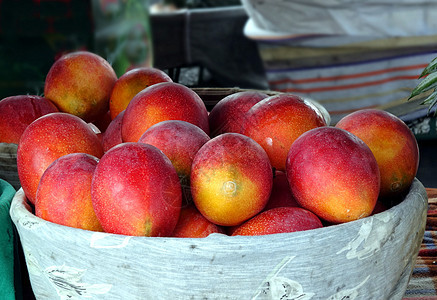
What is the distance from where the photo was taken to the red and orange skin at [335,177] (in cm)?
52

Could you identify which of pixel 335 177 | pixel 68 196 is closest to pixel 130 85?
pixel 68 196

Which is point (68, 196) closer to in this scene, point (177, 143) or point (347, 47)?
point (177, 143)

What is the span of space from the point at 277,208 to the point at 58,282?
0.82ft

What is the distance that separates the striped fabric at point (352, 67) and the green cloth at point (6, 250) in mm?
1889

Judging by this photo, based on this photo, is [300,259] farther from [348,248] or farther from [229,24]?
[229,24]

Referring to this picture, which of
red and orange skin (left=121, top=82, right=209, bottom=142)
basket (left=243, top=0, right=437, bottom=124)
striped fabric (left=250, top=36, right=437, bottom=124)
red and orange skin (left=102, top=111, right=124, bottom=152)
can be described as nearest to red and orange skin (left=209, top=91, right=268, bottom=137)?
red and orange skin (left=121, top=82, right=209, bottom=142)

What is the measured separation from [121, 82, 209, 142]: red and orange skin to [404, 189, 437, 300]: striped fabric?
401 millimetres

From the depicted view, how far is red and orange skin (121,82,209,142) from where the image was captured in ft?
2.12

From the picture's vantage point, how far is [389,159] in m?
0.60

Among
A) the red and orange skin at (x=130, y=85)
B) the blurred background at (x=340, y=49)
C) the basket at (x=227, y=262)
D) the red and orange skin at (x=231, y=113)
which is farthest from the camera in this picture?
the blurred background at (x=340, y=49)

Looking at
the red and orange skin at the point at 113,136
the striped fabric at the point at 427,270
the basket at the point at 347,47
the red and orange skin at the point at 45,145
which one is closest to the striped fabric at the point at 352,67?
the basket at the point at 347,47

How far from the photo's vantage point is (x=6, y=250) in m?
0.61

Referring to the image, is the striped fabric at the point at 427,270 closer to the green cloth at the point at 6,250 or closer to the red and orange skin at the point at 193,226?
the red and orange skin at the point at 193,226

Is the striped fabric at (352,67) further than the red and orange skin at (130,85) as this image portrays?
Yes
